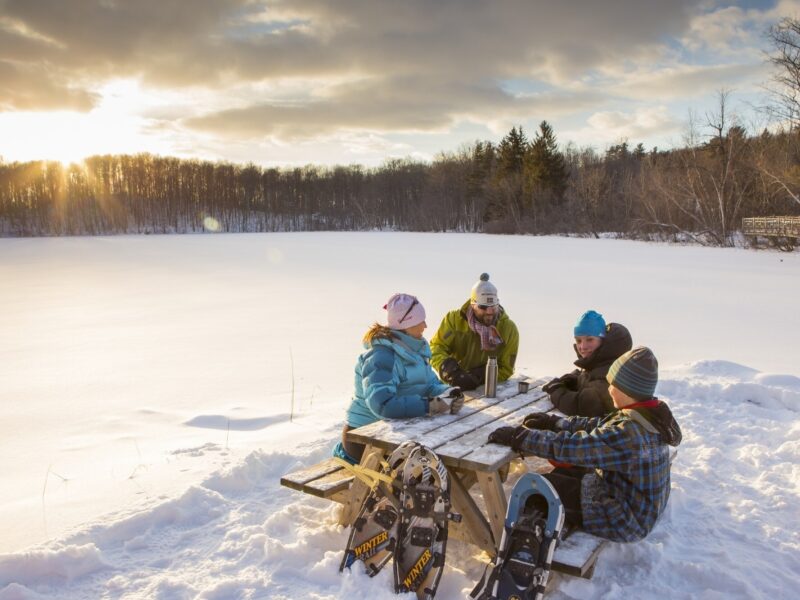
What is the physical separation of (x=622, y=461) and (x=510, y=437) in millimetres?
548

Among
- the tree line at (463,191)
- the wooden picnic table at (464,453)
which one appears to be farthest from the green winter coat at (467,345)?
the tree line at (463,191)

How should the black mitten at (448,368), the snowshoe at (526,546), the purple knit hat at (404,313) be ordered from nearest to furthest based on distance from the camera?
the snowshoe at (526,546)
the purple knit hat at (404,313)
the black mitten at (448,368)

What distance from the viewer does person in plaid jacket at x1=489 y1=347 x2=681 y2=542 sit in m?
2.71

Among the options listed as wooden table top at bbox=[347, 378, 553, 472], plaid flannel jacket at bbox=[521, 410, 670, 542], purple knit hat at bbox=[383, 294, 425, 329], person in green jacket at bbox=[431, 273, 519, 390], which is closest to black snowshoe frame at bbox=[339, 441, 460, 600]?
wooden table top at bbox=[347, 378, 553, 472]

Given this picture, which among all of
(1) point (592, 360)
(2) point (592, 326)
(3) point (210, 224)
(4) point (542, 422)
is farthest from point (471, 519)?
(3) point (210, 224)

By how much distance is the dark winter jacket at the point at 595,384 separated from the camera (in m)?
3.58

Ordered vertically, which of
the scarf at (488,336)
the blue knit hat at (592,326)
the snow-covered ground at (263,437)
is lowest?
the snow-covered ground at (263,437)

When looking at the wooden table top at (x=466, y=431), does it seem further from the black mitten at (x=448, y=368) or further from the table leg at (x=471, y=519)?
the black mitten at (x=448, y=368)

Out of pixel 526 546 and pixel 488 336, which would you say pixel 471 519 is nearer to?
pixel 526 546

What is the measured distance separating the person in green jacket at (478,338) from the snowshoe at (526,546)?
1.88m

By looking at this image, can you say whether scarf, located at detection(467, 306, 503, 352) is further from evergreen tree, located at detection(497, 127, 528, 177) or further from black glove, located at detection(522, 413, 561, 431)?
evergreen tree, located at detection(497, 127, 528, 177)

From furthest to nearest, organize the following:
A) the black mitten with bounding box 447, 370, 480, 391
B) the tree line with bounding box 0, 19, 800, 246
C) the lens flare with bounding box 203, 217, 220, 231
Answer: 1. the lens flare with bounding box 203, 217, 220, 231
2. the tree line with bounding box 0, 19, 800, 246
3. the black mitten with bounding box 447, 370, 480, 391

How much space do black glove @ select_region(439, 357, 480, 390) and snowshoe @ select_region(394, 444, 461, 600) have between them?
1.52 metres

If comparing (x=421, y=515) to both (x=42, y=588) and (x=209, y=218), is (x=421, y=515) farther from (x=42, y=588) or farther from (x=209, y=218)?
(x=209, y=218)
